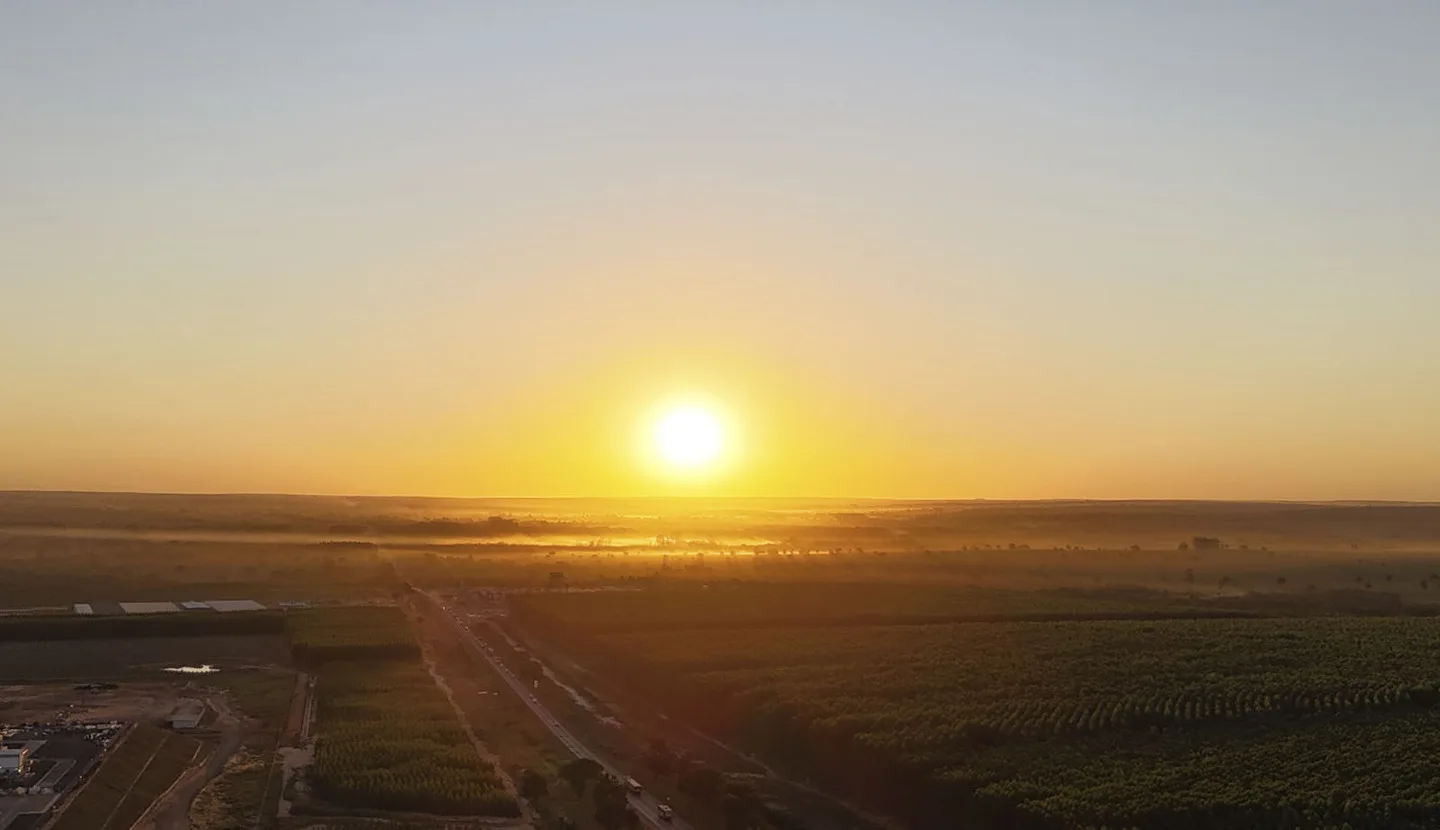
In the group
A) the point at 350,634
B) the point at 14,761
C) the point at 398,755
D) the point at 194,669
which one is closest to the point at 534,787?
the point at 398,755

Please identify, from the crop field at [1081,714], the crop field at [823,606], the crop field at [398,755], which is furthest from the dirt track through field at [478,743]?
the crop field at [823,606]

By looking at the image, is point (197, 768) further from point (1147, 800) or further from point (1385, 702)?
point (1385, 702)

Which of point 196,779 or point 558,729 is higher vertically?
point 196,779

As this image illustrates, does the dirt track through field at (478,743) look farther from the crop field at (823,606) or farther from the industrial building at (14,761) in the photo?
the industrial building at (14,761)

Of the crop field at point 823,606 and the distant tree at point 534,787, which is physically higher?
the crop field at point 823,606

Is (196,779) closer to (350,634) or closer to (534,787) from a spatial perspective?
(534,787)

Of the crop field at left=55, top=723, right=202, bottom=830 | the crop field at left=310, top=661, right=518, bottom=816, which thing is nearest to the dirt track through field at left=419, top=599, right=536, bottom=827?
the crop field at left=310, top=661, right=518, bottom=816

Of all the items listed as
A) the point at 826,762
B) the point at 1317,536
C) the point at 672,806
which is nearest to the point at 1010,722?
the point at 826,762
